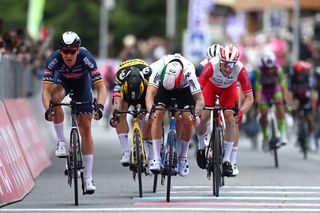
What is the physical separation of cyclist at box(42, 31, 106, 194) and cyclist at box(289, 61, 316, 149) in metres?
11.0

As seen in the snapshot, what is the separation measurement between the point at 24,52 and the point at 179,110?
9310 millimetres

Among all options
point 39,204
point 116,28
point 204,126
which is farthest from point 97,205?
point 116,28

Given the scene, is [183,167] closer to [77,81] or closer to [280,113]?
[77,81]

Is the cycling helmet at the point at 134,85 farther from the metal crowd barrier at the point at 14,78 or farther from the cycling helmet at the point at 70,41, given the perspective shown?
the metal crowd barrier at the point at 14,78

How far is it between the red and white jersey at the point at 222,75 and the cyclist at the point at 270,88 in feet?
16.6


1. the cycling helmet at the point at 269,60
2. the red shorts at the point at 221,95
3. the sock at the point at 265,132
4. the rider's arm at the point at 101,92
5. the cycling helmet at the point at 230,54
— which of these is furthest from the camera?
the sock at the point at 265,132

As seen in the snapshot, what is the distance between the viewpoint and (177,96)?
17.2 meters

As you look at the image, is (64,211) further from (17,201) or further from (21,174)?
(21,174)

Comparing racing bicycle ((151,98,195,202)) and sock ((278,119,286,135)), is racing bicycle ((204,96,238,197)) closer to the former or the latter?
racing bicycle ((151,98,195,202))

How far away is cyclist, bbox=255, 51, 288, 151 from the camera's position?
23625 millimetres

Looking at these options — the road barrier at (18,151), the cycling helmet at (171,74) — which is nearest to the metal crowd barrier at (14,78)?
the road barrier at (18,151)

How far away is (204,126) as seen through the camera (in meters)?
18.9

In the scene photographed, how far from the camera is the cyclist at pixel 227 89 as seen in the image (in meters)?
17.8

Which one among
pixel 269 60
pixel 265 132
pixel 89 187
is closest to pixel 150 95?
pixel 89 187
